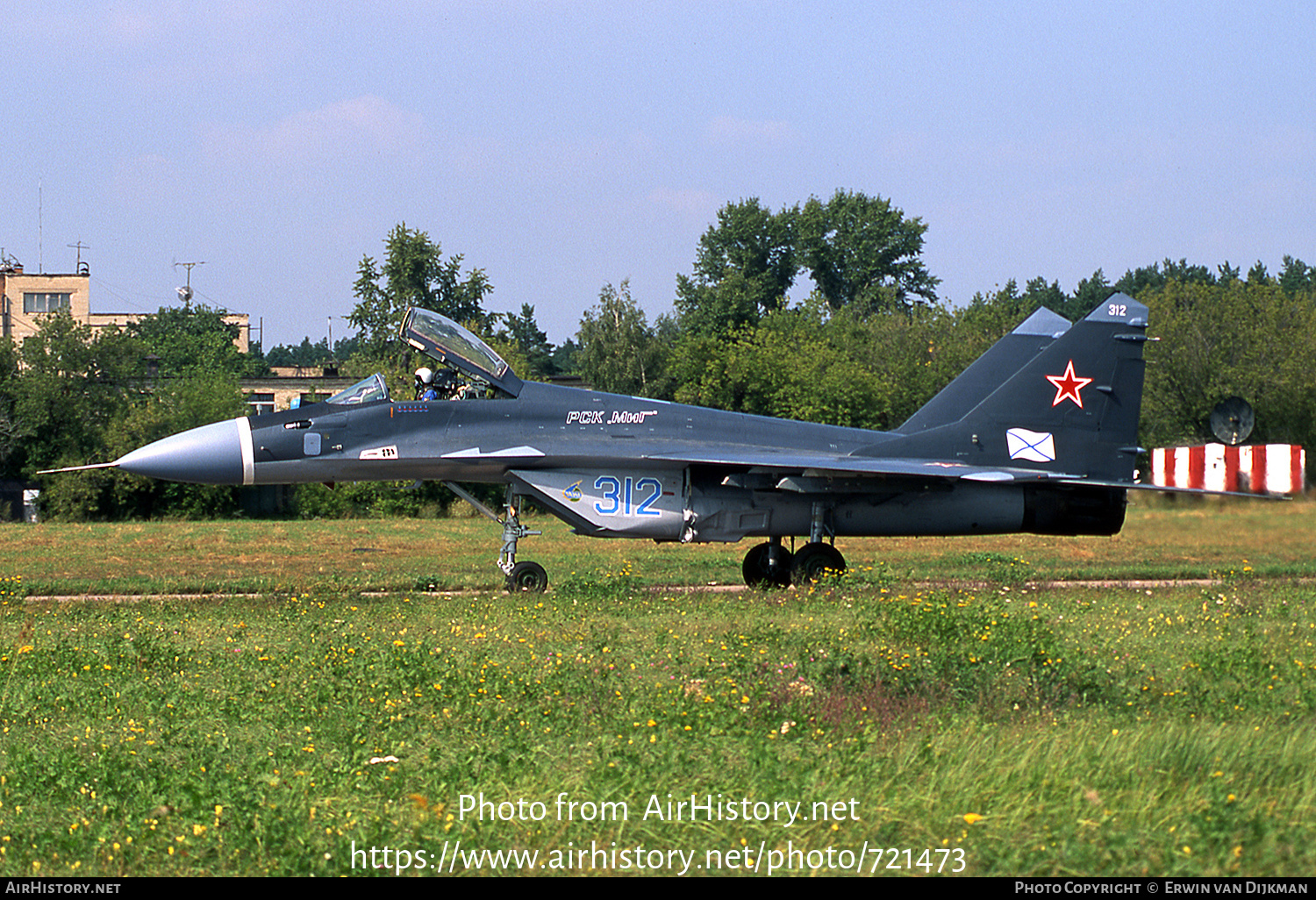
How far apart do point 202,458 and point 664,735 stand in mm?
10455

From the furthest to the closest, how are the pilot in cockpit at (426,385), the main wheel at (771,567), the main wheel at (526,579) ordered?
the main wheel at (771,567) < the pilot in cockpit at (426,385) < the main wheel at (526,579)

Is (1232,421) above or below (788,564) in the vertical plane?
above

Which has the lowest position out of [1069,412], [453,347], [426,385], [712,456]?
[712,456]

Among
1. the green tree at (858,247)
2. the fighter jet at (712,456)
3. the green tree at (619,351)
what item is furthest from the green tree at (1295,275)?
the fighter jet at (712,456)

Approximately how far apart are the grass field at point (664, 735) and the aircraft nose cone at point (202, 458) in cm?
184

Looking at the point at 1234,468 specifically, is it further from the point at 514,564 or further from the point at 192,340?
the point at 192,340

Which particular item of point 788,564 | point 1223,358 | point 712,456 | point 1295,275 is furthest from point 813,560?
point 1295,275

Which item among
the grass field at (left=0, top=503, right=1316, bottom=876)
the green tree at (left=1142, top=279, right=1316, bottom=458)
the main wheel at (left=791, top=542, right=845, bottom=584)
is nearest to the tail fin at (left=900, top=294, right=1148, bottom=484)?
the main wheel at (left=791, top=542, right=845, bottom=584)

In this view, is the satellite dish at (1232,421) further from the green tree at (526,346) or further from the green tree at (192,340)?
the green tree at (192,340)

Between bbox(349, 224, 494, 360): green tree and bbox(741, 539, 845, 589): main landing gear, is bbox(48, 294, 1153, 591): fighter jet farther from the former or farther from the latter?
bbox(349, 224, 494, 360): green tree

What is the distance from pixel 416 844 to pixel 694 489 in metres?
11.1

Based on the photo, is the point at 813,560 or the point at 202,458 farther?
the point at 813,560

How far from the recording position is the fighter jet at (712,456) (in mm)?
15695

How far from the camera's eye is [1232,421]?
29.2 meters
